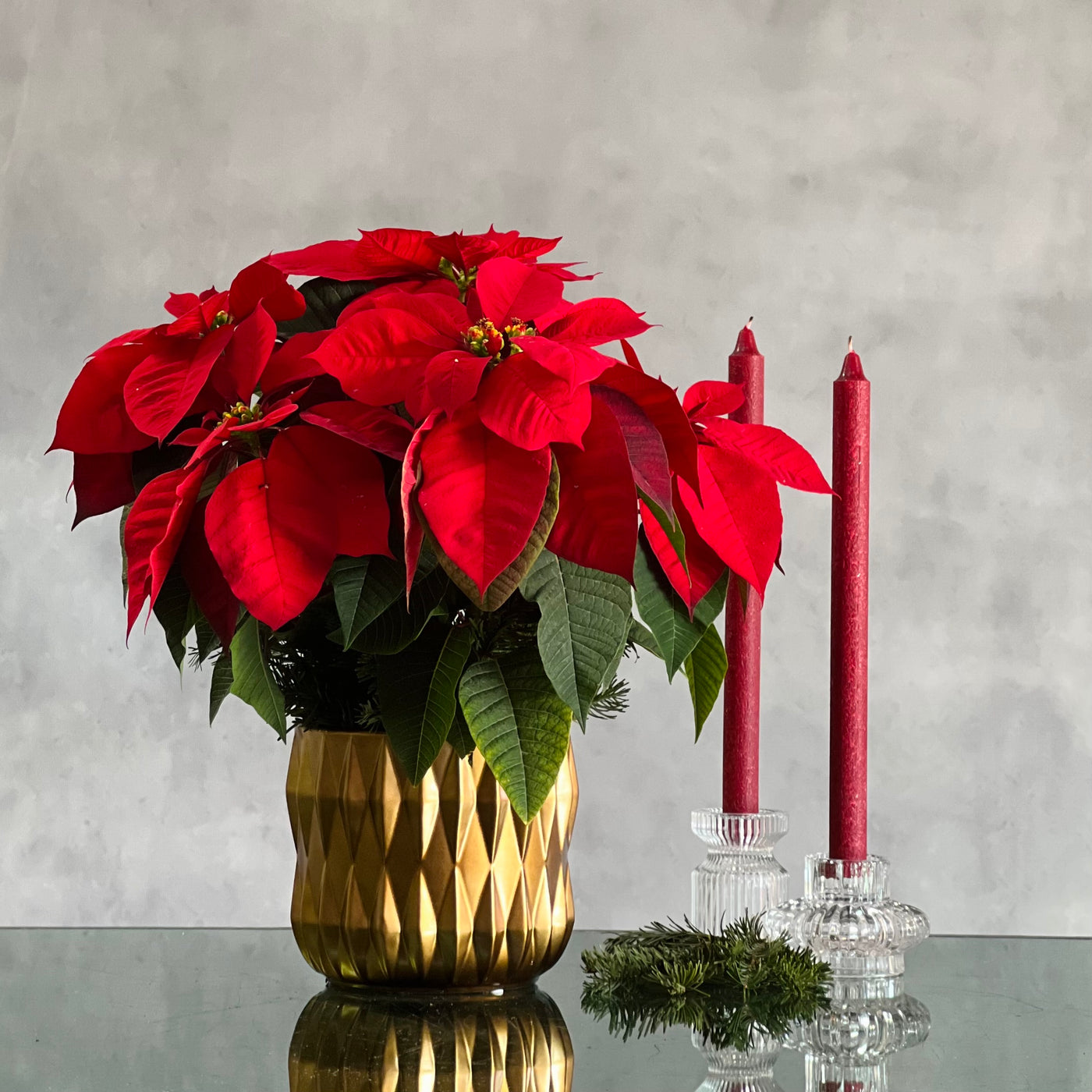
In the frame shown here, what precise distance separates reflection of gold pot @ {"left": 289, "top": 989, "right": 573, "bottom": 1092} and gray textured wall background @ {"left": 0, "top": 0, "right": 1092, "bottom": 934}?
858 mm

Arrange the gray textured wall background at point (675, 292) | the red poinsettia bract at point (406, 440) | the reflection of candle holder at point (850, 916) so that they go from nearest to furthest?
the red poinsettia bract at point (406, 440), the reflection of candle holder at point (850, 916), the gray textured wall background at point (675, 292)

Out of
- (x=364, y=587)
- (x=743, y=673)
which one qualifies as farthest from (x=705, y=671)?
(x=364, y=587)

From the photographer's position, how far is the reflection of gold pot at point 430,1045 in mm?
346

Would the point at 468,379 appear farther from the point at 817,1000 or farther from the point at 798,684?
the point at 798,684

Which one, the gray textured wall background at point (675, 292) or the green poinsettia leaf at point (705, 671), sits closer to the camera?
the green poinsettia leaf at point (705, 671)

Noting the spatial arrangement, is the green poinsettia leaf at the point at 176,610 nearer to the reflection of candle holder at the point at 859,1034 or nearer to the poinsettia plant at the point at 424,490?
the poinsettia plant at the point at 424,490

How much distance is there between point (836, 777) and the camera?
1.44 feet

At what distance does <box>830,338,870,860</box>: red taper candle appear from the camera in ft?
1.43

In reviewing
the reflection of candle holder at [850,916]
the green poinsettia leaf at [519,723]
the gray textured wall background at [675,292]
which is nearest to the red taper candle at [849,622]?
the reflection of candle holder at [850,916]

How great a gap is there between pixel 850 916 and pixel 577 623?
153 millimetres

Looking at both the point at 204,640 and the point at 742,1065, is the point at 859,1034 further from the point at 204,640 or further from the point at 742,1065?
the point at 204,640

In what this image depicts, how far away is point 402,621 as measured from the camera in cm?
37

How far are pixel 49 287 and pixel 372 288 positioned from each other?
0.96 metres

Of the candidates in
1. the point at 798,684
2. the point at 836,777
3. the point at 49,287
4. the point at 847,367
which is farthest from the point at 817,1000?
the point at 49,287
